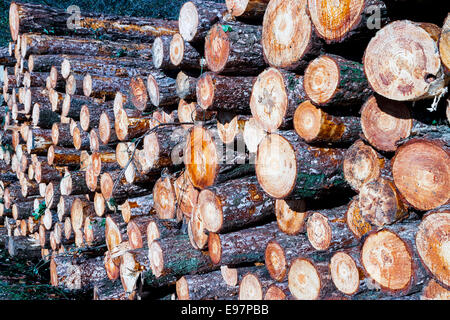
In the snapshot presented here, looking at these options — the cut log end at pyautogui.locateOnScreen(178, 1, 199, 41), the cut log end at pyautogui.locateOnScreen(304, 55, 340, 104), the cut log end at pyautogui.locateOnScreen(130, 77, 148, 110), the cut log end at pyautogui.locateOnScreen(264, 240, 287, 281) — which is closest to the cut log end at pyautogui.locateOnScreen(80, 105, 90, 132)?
the cut log end at pyautogui.locateOnScreen(130, 77, 148, 110)

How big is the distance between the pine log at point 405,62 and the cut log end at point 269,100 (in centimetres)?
63

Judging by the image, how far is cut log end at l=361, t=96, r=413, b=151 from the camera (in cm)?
176

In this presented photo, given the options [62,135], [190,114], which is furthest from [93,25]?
[190,114]

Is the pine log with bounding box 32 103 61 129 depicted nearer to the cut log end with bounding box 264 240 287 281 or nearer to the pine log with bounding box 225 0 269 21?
the pine log with bounding box 225 0 269 21

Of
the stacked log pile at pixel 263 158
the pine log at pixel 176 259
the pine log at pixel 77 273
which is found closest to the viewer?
the stacked log pile at pixel 263 158

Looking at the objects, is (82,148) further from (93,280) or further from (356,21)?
(356,21)

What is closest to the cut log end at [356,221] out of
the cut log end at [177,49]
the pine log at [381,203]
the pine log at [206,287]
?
the pine log at [381,203]

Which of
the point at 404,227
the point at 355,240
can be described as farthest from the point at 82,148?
the point at 404,227

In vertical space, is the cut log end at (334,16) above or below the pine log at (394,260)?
above

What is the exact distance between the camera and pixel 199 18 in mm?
2951

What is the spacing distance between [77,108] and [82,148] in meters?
0.51

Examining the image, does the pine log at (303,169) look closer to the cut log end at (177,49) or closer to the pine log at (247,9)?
the pine log at (247,9)

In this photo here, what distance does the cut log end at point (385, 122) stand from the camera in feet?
5.78

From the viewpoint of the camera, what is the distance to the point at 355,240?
221cm
